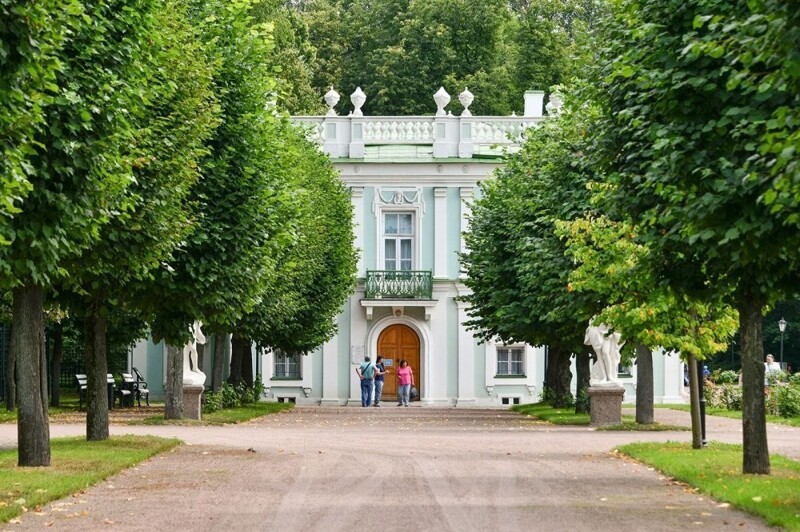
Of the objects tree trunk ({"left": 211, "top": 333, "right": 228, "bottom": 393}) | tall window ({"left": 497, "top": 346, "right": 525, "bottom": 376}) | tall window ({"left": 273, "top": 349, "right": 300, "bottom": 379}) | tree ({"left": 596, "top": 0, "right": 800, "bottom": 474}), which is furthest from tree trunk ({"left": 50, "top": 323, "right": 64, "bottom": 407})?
tree ({"left": 596, "top": 0, "right": 800, "bottom": 474})

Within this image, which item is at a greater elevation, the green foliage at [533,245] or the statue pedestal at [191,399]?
the green foliage at [533,245]

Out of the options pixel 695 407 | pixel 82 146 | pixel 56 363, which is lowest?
pixel 695 407

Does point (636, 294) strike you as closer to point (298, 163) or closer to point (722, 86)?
point (722, 86)

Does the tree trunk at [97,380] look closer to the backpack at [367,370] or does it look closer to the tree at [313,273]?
the tree at [313,273]

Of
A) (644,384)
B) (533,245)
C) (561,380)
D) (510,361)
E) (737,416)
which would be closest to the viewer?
(644,384)

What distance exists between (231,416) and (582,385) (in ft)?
29.7

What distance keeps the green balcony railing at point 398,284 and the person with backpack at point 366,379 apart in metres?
4.73

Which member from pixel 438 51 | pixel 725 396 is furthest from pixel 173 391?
pixel 438 51

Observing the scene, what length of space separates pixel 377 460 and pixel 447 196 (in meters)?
38.1

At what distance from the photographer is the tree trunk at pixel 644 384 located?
108ft

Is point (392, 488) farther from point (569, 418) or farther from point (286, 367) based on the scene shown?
point (286, 367)

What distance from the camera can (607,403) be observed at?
116ft

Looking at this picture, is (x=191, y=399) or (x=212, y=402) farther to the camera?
(x=212, y=402)

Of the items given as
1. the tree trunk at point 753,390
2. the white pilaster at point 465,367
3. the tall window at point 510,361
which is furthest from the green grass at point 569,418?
the tree trunk at point 753,390
